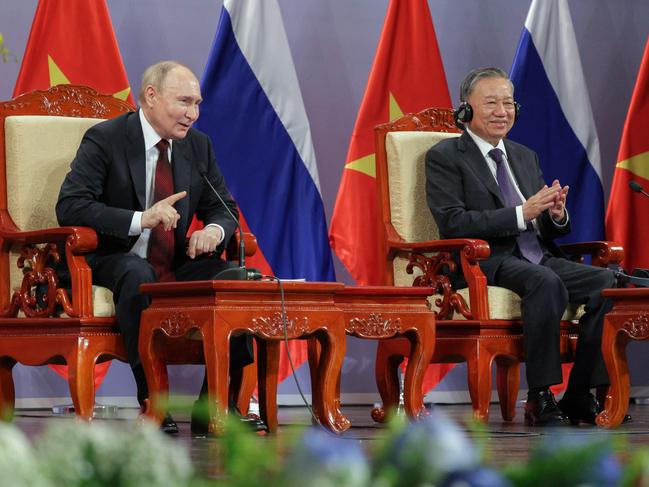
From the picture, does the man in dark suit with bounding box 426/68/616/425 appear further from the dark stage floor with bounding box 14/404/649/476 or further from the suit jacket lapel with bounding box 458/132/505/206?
the dark stage floor with bounding box 14/404/649/476

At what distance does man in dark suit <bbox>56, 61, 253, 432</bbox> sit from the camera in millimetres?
3246

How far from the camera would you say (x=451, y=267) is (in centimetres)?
376

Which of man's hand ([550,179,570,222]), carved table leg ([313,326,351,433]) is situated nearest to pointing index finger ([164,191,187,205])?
carved table leg ([313,326,351,433])

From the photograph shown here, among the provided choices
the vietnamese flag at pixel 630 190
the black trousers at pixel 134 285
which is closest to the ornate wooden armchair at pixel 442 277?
the black trousers at pixel 134 285

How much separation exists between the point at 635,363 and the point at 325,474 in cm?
580

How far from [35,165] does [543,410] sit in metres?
1.85

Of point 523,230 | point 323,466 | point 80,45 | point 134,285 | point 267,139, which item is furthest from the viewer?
point 267,139

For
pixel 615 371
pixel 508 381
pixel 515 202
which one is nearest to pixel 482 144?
pixel 515 202

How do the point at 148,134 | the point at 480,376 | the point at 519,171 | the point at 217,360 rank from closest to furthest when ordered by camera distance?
1. the point at 217,360
2. the point at 148,134
3. the point at 480,376
4. the point at 519,171

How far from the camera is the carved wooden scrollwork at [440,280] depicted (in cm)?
375

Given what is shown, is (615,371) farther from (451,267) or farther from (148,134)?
(148,134)

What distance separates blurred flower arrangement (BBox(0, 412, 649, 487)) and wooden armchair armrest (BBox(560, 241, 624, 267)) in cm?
376

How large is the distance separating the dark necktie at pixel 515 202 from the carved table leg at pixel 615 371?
49 cm

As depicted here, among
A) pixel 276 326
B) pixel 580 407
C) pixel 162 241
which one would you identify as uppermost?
pixel 162 241
